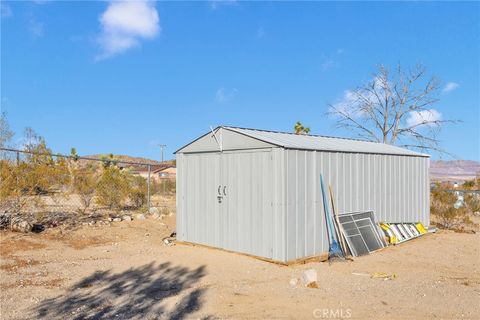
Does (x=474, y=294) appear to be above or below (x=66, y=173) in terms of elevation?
below


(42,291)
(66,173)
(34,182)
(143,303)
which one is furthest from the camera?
(66,173)

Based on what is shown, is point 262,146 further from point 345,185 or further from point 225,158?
point 345,185

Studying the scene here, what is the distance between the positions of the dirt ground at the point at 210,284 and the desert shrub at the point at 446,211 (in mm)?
4225

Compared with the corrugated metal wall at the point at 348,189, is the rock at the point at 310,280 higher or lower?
lower

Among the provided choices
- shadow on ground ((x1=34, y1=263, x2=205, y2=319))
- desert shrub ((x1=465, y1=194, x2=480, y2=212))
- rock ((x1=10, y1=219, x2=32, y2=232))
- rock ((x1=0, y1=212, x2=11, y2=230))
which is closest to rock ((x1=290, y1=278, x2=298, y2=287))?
shadow on ground ((x1=34, y1=263, x2=205, y2=319))

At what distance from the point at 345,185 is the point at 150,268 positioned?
494 cm

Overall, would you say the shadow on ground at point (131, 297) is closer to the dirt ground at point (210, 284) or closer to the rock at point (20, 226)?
the dirt ground at point (210, 284)

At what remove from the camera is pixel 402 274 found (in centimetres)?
757

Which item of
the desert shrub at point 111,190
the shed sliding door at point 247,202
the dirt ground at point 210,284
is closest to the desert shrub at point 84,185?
the desert shrub at point 111,190

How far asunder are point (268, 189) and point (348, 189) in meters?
2.58

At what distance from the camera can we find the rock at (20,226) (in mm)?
10977

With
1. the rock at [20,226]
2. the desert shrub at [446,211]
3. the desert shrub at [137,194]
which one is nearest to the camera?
the rock at [20,226]

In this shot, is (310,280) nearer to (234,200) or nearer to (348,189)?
(234,200)

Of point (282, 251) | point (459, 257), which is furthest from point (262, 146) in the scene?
point (459, 257)
